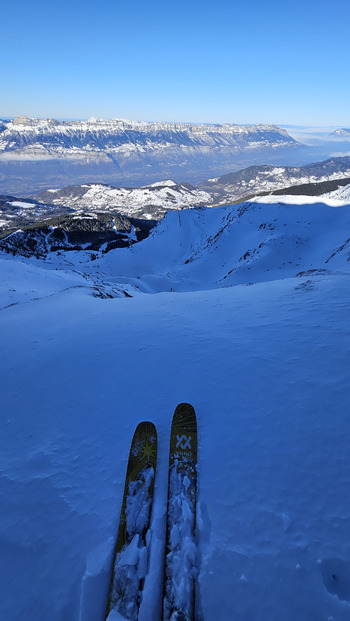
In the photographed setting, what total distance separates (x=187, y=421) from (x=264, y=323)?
568 centimetres

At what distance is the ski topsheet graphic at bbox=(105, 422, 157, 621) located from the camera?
4.73 metres

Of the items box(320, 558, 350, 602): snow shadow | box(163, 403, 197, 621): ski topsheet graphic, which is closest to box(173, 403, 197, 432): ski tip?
box(163, 403, 197, 621): ski topsheet graphic

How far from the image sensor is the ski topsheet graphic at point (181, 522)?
14.9ft

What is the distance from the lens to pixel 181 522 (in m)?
5.43

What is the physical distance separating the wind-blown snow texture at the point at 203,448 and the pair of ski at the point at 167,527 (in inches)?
6.6

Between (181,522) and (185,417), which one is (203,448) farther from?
(181,522)

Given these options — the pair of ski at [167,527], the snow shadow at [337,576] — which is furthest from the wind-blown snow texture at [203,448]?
the pair of ski at [167,527]

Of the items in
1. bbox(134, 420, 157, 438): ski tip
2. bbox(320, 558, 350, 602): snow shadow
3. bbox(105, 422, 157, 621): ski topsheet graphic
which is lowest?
bbox(105, 422, 157, 621): ski topsheet graphic

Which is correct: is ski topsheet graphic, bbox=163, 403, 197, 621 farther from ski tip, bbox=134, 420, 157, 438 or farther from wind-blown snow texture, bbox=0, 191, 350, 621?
ski tip, bbox=134, 420, 157, 438

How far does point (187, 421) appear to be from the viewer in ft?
24.0

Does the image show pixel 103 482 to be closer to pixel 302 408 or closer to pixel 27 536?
pixel 27 536

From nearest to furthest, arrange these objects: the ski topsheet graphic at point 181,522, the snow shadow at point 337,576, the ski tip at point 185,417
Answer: the snow shadow at point 337,576 → the ski topsheet graphic at point 181,522 → the ski tip at point 185,417

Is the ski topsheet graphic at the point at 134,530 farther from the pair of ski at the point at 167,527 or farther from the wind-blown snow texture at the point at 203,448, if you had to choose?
the wind-blown snow texture at the point at 203,448

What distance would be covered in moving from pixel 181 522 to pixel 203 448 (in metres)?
1.59
